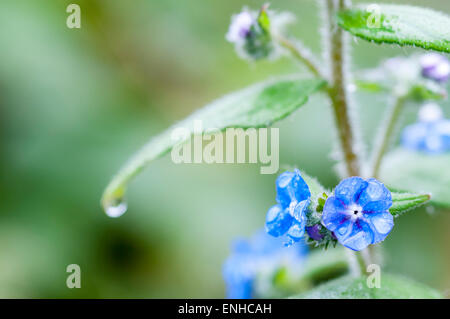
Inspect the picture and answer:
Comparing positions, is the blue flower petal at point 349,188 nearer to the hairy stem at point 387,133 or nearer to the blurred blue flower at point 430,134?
the hairy stem at point 387,133

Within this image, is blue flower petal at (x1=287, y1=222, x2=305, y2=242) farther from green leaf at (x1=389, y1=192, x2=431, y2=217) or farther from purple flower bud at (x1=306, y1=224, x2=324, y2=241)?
green leaf at (x1=389, y1=192, x2=431, y2=217)

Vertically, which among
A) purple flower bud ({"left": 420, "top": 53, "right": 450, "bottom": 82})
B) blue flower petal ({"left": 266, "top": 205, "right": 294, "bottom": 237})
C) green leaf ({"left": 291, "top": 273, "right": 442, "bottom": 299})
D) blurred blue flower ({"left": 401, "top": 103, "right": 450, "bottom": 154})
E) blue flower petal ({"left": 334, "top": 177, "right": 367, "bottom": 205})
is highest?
purple flower bud ({"left": 420, "top": 53, "right": 450, "bottom": 82})

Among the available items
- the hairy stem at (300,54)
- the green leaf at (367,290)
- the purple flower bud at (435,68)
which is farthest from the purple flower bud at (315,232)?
the purple flower bud at (435,68)

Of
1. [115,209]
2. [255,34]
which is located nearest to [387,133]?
[255,34]

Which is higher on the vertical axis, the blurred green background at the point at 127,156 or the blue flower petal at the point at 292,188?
the blurred green background at the point at 127,156

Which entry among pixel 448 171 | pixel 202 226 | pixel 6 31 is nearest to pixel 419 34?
pixel 448 171

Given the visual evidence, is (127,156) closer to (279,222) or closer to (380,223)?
(279,222)

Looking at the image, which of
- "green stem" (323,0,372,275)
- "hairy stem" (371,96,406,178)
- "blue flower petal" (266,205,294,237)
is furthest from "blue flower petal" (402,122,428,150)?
"blue flower petal" (266,205,294,237)
